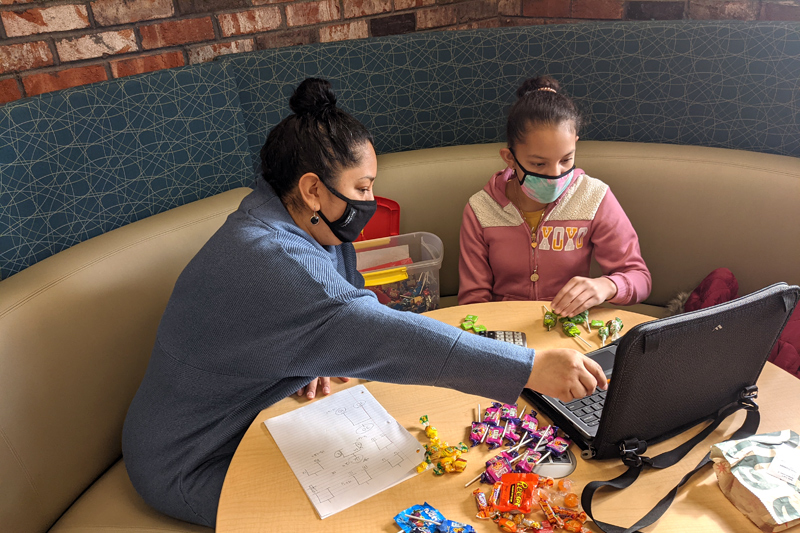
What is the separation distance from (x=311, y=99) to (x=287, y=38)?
1.22 meters

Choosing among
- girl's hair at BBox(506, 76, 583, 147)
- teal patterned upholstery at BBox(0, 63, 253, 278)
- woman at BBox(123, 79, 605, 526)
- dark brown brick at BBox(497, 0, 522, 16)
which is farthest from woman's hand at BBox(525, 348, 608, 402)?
dark brown brick at BBox(497, 0, 522, 16)

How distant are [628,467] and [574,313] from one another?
49 centimetres

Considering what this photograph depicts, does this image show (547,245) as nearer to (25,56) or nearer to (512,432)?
(512,432)

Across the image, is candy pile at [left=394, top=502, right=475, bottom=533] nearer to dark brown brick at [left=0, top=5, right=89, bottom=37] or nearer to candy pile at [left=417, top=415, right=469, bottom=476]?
candy pile at [left=417, top=415, right=469, bottom=476]

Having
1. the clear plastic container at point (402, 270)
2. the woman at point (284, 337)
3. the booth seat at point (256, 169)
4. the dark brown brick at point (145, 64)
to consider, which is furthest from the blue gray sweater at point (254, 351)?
the dark brown brick at point (145, 64)

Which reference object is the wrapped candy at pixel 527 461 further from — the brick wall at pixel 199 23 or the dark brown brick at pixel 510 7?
the dark brown brick at pixel 510 7

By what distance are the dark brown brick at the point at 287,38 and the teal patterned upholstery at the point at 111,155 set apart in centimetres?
32

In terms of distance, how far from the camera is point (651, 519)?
0.93 meters

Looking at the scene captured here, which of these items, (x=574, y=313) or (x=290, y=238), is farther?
(x=574, y=313)

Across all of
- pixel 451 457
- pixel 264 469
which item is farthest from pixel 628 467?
pixel 264 469

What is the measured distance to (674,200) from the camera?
2105 mm

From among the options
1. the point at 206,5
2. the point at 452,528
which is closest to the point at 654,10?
the point at 206,5

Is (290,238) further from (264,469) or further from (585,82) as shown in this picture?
(585,82)

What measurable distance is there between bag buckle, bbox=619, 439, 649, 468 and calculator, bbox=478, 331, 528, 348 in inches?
15.5
